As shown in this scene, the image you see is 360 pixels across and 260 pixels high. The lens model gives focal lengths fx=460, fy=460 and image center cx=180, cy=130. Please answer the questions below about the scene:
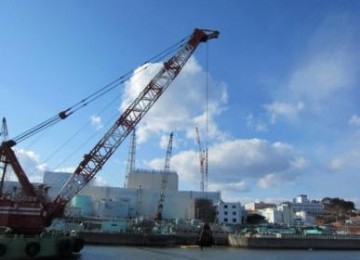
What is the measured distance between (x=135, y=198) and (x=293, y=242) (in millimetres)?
67459

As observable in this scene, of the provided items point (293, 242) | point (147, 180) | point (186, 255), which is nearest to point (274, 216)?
point (147, 180)

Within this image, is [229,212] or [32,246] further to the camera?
[229,212]

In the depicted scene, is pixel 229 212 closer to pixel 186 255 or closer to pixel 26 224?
pixel 186 255

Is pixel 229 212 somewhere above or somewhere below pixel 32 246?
above

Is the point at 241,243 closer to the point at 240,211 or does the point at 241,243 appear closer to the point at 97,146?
the point at 97,146

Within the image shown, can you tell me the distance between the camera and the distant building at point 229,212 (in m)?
142

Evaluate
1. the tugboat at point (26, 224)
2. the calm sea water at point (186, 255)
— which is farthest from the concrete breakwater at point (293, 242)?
the tugboat at point (26, 224)

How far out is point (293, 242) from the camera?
91.4m

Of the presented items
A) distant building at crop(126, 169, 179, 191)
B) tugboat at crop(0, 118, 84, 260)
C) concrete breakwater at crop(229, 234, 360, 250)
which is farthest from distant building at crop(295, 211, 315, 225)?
tugboat at crop(0, 118, 84, 260)

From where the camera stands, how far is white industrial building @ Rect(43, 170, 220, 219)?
141375 millimetres

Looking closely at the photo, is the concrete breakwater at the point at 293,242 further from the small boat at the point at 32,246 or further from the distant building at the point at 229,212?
the small boat at the point at 32,246

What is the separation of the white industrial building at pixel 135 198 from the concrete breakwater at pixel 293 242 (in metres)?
55.3

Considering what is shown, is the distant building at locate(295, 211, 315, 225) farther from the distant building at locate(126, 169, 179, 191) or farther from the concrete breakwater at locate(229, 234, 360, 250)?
the concrete breakwater at locate(229, 234, 360, 250)

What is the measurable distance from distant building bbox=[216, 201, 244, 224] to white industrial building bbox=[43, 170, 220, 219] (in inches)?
Answer: 382
